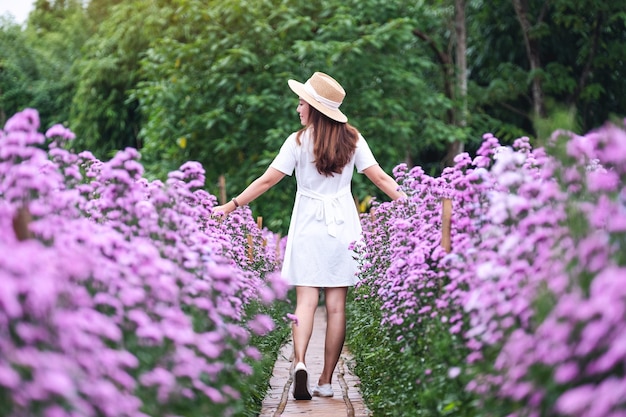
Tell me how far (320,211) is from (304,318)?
630 mm

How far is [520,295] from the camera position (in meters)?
2.95

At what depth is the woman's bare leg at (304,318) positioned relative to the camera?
17.7ft

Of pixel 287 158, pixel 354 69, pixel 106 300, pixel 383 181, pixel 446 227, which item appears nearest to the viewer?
pixel 106 300

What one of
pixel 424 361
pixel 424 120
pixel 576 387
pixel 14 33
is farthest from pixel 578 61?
pixel 14 33

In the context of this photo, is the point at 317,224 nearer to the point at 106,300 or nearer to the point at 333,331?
the point at 333,331

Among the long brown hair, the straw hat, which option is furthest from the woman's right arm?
the straw hat

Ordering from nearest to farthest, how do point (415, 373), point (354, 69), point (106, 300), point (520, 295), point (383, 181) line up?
point (106, 300)
point (520, 295)
point (415, 373)
point (383, 181)
point (354, 69)

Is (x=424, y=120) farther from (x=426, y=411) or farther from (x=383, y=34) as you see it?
(x=426, y=411)

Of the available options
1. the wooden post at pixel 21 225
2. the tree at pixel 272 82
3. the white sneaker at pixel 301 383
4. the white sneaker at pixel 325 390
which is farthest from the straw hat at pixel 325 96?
the tree at pixel 272 82

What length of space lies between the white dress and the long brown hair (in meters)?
0.05

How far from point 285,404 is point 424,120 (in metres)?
9.86

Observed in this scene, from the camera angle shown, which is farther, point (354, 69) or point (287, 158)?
point (354, 69)

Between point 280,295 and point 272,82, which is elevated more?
point 272,82

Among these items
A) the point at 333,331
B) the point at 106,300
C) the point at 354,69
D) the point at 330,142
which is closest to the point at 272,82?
the point at 354,69
